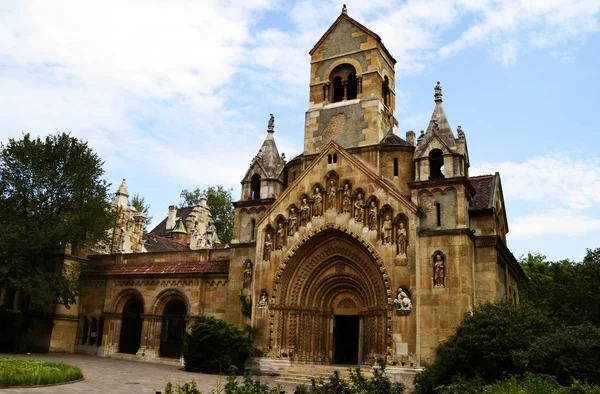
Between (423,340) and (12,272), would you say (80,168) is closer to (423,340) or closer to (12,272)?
(12,272)

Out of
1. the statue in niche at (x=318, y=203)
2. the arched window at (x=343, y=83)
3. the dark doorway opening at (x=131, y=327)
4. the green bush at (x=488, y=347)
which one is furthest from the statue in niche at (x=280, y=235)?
the dark doorway opening at (x=131, y=327)

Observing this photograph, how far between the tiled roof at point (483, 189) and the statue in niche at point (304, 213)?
25.5 feet

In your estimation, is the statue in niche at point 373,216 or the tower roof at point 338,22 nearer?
the statue in niche at point 373,216

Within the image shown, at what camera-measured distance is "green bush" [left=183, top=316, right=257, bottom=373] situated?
2398cm

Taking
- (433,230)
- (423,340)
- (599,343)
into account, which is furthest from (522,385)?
(433,230)

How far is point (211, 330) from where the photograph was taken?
24516 mm

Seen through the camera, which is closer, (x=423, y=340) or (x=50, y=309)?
(x=423, y=340)

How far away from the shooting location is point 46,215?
30906 mm

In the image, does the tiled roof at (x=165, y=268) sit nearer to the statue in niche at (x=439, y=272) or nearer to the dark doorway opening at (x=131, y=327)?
the dark doorway opening at (x=131, y=327)

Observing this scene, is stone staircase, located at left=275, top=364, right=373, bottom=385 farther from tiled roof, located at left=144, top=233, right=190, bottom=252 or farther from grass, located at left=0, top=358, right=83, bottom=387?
tiled roof, located at left=144, top=233, right=190, bottom=252

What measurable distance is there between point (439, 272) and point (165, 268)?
52.9ft

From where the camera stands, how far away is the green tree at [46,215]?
95.5ft

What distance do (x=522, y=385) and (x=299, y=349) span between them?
12509 mm

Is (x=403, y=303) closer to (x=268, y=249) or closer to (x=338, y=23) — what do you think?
(x=268, y=249)
